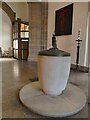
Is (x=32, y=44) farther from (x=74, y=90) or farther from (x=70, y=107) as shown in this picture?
(x=70, y=107)

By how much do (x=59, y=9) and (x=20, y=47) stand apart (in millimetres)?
3483

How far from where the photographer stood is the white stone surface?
2.53 meters

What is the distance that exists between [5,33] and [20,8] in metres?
2.13

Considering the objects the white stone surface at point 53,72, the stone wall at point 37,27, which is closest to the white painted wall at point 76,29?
the stone wall at point 37,27

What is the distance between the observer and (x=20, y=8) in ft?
34.3

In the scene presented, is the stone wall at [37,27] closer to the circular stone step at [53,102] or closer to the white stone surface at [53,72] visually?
the circular stone step at [53,102]

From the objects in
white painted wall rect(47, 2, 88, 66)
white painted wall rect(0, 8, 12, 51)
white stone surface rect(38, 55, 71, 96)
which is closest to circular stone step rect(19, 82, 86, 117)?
white stone surface rect(38, 55, 71, 96)

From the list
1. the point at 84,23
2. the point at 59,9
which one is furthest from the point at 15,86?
the point at 59,9

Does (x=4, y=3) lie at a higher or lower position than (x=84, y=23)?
higher

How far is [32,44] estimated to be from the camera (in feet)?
26.6

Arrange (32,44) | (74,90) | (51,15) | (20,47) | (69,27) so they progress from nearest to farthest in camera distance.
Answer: (74,90) < (69,27) < (51,15) < (32,44) < (20,47)

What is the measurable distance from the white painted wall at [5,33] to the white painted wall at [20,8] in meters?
0.84

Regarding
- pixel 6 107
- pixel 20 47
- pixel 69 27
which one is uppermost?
pixel 69 27

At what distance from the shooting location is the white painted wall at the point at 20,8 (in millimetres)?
10375
